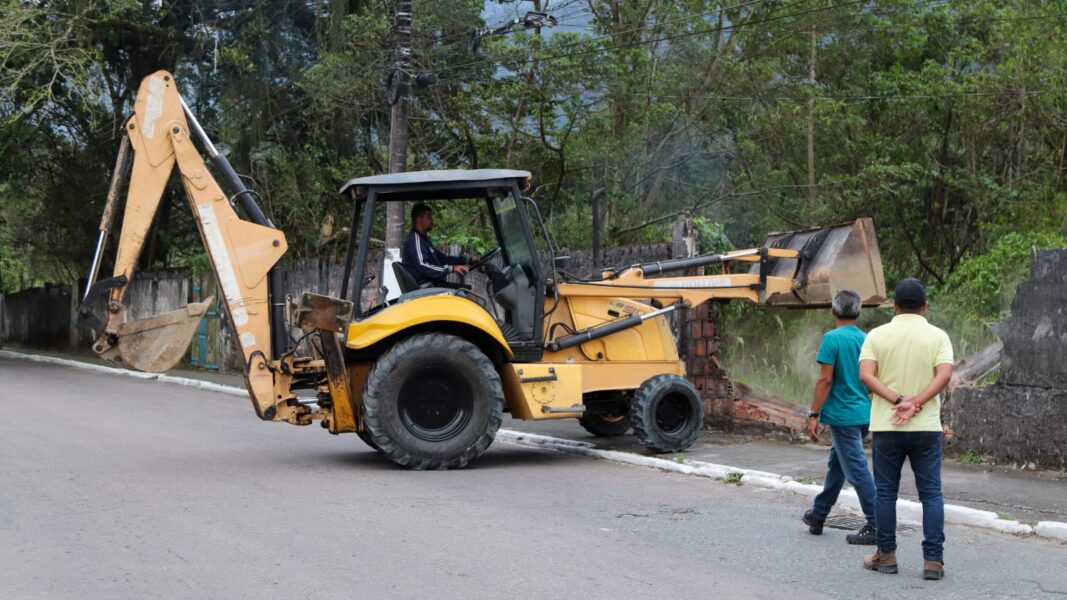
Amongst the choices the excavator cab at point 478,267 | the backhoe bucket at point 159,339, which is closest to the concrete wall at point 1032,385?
the excavator cab at point 478,267

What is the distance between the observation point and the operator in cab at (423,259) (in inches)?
444

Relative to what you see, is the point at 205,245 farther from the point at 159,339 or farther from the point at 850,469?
the point at 850,469

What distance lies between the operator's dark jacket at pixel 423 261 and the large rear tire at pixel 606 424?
2.63 m

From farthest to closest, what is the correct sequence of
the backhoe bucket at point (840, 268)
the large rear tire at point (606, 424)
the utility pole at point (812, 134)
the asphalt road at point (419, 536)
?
the utility pole at point (812, 134), the large rear tire at point (606, 424), the backhoe bucket at point (840, 268), the asphalt road at point (419, 536)

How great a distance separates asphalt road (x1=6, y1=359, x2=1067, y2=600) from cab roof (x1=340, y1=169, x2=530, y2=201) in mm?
2548

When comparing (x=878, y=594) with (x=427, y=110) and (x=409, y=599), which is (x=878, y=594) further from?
(x=427, y=110)

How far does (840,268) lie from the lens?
1174cm

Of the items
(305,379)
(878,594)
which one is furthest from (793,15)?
(878,594)

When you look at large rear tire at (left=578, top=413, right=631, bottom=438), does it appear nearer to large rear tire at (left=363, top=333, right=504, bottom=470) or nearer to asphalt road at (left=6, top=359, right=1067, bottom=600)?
asphalt road at (left=6, top=359, right=1067, bottom=600)

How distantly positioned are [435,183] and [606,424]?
3601mm

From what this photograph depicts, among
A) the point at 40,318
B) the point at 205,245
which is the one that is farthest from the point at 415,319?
the point at 40,318

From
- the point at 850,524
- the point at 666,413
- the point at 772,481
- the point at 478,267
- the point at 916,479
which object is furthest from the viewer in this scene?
the point at 666,413

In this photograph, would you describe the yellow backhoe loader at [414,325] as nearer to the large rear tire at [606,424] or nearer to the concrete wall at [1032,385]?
the large rear tire at [606,424]

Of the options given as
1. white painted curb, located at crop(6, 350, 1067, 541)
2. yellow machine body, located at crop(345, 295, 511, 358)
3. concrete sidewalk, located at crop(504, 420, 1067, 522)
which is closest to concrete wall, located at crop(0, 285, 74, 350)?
white painted curb, located at crop(6, 350, 1067, 541)
